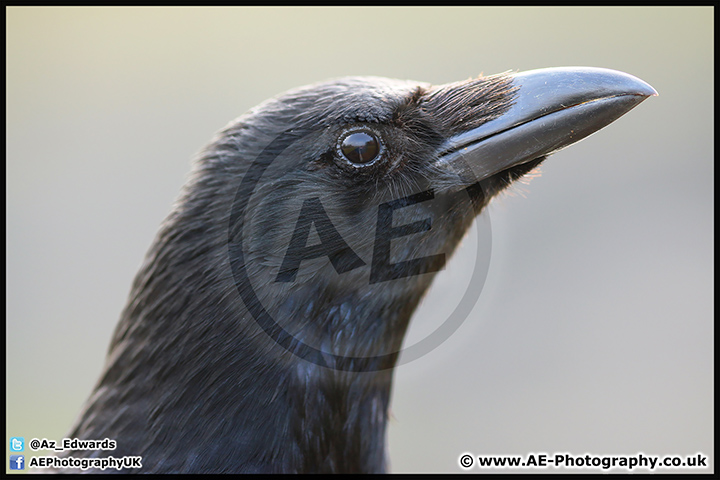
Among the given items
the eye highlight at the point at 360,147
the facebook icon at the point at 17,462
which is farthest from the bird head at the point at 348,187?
Answer: the facebook icon at the point at 17,462

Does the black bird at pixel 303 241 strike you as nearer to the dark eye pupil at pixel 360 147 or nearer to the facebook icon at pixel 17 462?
the dark eye pupil at pixel 360 147

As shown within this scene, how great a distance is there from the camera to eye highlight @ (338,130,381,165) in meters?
2.68

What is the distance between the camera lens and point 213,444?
269cm

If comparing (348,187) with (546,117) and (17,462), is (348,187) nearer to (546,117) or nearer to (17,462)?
(546,117)

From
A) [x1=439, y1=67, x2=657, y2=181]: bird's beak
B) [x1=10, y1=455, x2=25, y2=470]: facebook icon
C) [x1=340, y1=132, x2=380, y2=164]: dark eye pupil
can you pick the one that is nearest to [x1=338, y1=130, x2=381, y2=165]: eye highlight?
[x1=340, y1=132, x2=380, y2=164]: dark eye pupil

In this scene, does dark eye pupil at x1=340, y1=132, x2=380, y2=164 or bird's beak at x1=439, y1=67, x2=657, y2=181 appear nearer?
bird's beak at x1=439, y1=67, x2=657, y2=181

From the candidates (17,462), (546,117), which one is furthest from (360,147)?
(17,462)

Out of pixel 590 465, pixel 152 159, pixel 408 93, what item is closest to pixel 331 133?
pixel 408 93

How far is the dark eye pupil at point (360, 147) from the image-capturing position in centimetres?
268

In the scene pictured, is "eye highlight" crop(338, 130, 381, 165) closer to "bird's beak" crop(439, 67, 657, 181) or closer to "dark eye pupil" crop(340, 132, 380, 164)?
"dark eye pupil" crop(340, 132, 380, 164)

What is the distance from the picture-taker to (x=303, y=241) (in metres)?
2.65

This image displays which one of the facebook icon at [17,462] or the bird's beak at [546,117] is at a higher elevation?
the bird's beak at [546,117]

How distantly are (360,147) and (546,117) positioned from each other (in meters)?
0.75

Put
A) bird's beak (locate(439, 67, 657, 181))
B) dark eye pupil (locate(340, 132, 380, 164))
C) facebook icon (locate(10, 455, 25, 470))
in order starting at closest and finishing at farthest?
bird's beak (locate(439, 67, 657, 181))
dark eye pupil (locate(340, 132, 380, 164))
facebook icon (locate(10, 455, 25, 470))
